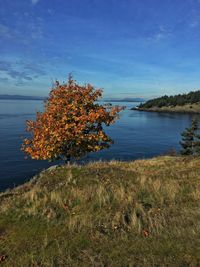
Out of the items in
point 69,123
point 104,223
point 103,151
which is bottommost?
point 103,151

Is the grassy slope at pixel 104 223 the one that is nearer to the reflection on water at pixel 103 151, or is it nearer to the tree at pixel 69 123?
the tree at pixel 69 123

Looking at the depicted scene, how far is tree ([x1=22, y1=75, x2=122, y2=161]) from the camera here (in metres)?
25.1

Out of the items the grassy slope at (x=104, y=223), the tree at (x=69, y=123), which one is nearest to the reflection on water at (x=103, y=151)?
the tree at (x=69, y=123)

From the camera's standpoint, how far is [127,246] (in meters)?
9.80

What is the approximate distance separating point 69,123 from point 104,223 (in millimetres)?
14852

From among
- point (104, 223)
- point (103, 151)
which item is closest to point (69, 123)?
point (104, 223)

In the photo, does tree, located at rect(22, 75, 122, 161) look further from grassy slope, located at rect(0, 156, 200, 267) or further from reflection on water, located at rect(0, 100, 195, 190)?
reflection on water, located at rect(0, 100, 195, 190)

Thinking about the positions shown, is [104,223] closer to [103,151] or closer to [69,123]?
[69,123]

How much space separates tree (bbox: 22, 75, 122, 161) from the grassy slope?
7182mm

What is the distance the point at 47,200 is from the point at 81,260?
580cm

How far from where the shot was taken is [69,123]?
2553 cm

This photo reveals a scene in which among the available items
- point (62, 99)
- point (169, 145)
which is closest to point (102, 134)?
point (62, 99)

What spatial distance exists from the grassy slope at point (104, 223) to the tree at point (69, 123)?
718 cm

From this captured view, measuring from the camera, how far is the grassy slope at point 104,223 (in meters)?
9.16
